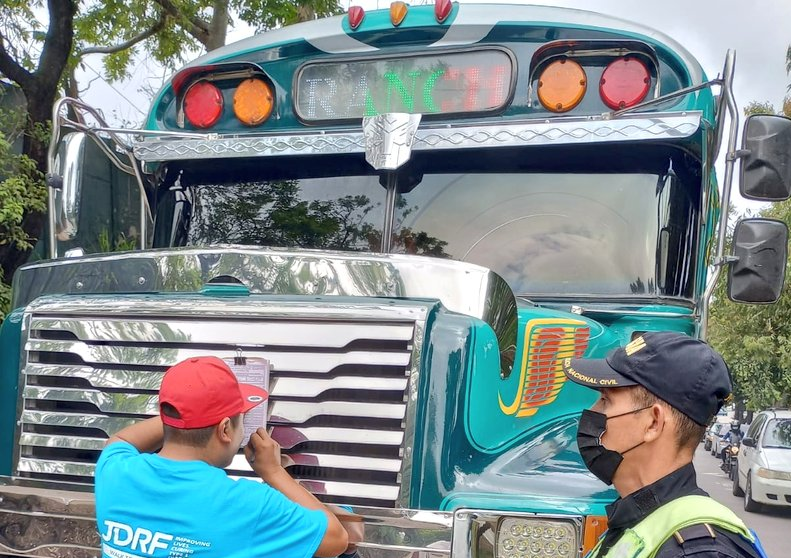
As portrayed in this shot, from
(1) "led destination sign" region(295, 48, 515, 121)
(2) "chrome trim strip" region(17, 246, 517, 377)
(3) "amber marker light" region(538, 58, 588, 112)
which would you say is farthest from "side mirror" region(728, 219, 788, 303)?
(2) "chrome trim strip" region(17, 246, 517, 377)

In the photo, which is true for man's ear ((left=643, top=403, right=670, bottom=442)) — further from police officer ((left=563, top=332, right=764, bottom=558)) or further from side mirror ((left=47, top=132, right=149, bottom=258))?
side mirror ((left=47, top=132, right=149, bottom=258))

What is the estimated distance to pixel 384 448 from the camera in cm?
255

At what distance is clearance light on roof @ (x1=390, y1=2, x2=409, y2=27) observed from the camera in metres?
3.96

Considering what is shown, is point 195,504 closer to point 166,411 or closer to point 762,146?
point 166,411

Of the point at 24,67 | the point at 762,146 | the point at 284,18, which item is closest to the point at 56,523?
the point at 762,146

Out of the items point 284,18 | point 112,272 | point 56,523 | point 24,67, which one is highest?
point 284,18

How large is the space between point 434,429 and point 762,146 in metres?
1.94

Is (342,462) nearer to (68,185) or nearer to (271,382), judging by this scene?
(271,382)

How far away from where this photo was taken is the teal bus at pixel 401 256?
259 centimetres

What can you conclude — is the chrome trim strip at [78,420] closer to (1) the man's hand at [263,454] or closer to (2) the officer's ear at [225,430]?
(1) the man's hand at [263,454]

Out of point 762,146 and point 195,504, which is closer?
point 195,504

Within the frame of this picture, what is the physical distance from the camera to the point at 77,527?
2.77 m

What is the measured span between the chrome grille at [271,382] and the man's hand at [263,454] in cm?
11

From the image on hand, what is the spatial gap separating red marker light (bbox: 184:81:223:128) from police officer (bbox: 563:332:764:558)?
9.03ft
